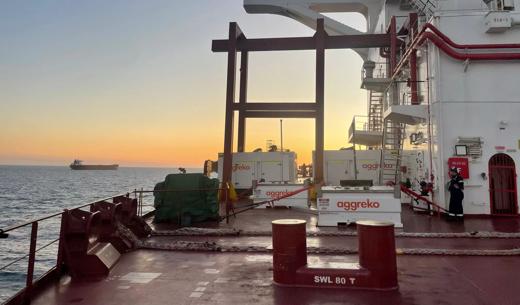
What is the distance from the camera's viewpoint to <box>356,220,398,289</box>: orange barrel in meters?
5.41

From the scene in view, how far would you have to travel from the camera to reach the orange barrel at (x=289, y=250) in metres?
5.66

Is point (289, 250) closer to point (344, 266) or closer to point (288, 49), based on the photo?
point (344, 266)

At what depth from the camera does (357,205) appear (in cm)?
1082

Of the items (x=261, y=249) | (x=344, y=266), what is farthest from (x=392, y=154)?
(x=344, y=266)

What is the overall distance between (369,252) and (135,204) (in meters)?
6.39

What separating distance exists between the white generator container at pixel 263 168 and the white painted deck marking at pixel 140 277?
1469cm

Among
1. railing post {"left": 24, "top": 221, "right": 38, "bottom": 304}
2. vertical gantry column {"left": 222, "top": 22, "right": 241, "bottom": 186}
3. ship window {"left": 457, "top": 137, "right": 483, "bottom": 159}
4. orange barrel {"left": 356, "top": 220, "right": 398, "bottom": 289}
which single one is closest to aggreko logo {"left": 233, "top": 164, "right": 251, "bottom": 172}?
vertical gantry column {"left": 222, "top": 22, "right": 241, "bottom": 186}

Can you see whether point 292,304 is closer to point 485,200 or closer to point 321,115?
point 485,200

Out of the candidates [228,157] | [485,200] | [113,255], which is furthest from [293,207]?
[113,255]

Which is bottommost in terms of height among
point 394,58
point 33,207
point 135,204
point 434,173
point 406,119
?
point 33,207

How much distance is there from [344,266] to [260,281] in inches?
53.5

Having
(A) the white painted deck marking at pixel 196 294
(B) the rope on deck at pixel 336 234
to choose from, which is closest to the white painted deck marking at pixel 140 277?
(A) the white painted deck marking at pixel 196 294

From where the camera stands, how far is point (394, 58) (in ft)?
62.3

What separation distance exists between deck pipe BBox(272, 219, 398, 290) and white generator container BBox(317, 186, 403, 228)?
5243 mm
